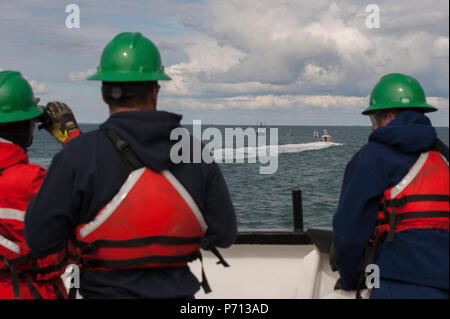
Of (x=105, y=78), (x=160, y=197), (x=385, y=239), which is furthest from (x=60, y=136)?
(x=385, y=239)

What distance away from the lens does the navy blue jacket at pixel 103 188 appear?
7.25 ft

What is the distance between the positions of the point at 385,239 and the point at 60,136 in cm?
198

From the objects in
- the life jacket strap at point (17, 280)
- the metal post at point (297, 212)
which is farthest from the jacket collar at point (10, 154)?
the metal post at point (297, 212)

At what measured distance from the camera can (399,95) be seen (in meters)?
3.00

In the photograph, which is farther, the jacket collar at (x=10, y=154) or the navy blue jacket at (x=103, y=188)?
the jacket collar at (x=10, y=154)

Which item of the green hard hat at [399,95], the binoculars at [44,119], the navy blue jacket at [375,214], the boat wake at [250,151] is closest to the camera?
the navy blue jacket at [375,214]

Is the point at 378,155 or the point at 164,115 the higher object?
the point at 164,115

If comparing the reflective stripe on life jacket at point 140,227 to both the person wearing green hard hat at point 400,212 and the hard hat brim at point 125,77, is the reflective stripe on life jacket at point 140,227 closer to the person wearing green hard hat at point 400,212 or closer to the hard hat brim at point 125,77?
the hard hat brim at point 125,77

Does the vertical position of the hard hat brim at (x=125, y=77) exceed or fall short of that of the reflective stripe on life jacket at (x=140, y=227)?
it exceeds it

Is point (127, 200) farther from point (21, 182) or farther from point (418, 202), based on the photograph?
point (418, 202)

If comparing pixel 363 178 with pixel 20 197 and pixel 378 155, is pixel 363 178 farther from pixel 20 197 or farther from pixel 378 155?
pixel 20 197

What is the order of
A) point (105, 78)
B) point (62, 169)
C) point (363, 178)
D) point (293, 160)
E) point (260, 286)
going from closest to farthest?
point (62, 169) < point (105, 78) < point (363, 178) < point (260, 286) < point (293, 160)

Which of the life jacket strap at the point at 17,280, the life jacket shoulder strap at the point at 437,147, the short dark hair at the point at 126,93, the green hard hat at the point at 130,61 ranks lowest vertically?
the life jacket strap at the point at 17,280

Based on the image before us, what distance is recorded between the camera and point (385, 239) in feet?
9.02
